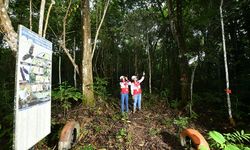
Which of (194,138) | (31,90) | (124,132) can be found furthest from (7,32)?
(194,138)

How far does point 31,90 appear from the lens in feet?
12.0

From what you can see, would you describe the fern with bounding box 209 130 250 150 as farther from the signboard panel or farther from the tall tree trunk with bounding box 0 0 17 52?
the tall tree trunk with bounding box 0 0 17 52

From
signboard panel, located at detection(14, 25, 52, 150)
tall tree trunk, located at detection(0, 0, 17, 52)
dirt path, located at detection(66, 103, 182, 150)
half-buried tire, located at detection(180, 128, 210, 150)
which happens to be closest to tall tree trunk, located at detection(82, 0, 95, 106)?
dirt path, located at detection(66, 103, 182, 150)

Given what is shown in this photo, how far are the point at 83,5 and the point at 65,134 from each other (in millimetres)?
5382

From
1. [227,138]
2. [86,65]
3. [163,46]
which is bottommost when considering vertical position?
[227,138]

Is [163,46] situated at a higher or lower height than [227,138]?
higher

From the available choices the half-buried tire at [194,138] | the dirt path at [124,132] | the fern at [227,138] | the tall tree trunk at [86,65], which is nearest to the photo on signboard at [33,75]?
the fern at [227,138]

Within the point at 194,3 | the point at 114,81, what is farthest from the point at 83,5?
the point at 114,81

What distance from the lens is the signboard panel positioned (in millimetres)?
3258

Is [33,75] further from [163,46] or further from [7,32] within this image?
[163,46]

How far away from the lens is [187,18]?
17.1 metres

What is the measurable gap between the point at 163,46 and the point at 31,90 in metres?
16.8

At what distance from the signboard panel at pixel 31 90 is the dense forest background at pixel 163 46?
132 inches

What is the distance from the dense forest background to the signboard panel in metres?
3.34
